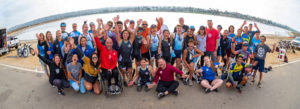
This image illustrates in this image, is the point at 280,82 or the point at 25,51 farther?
the point at 25,51

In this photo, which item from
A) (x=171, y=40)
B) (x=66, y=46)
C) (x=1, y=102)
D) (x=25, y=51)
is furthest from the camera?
(x=25, y=51)

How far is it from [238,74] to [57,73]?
5637mm

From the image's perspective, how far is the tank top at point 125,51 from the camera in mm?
4672

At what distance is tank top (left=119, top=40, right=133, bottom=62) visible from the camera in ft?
15.3

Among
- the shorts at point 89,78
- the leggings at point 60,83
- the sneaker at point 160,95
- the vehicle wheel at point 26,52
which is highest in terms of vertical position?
the vehicle wheel at point 26,52

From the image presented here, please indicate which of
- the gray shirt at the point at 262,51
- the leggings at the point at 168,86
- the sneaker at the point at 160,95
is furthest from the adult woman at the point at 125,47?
the gray shirt at the point at 262,51

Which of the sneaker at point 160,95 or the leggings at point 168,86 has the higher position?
the leggings at point 168,86

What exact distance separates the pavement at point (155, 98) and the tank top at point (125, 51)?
39.9 inches

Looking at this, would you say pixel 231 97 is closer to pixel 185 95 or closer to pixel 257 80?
pixel 185 95

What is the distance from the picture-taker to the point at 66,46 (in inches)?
184

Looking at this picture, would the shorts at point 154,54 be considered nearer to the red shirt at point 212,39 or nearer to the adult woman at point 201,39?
the adult woman at point 201,39

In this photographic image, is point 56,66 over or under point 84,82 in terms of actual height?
over

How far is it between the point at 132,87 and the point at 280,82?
531 centimetres

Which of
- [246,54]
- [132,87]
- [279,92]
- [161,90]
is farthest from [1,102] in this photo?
[279,92]
